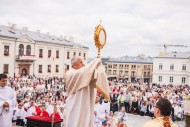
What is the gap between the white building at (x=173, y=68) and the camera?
60219 mm

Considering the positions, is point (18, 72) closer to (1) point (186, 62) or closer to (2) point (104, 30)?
(1) point (186, 62)

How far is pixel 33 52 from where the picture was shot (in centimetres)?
4656

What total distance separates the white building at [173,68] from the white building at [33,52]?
17314 millimetres

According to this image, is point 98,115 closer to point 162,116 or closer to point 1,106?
point 1,106

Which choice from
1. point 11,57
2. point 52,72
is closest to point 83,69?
point 11,57

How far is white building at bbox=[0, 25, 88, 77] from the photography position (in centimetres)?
4178

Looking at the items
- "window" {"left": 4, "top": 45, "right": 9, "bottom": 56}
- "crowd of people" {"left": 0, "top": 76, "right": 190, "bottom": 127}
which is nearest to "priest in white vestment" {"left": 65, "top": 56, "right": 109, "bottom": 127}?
"crowd of people" {"left": 0, "top": 76, "right": 190, "bottom": 127}

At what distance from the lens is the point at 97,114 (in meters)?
13.6

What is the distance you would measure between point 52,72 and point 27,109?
38.2 metres

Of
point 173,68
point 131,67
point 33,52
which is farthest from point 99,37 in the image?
point 131,67

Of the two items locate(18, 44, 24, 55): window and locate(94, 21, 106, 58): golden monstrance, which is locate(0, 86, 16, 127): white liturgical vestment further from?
locate(18, 44, 24, 55): window

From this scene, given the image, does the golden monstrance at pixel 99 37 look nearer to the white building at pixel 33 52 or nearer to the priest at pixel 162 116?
the priest at pixel 162 116

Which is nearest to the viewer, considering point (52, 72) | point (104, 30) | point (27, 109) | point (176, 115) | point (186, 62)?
point (104, 30)

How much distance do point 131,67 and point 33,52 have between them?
4169 centimetres
